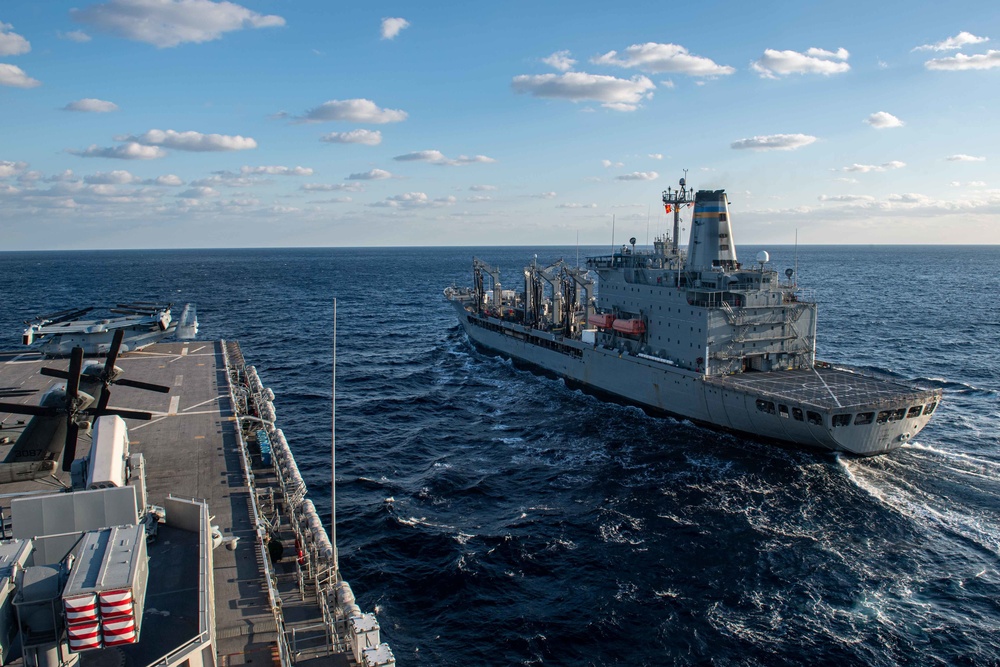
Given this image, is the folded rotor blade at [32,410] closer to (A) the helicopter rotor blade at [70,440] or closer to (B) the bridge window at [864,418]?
(A) the helicopter rotor blade at [70,440]

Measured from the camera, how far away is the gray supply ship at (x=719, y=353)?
3747cm

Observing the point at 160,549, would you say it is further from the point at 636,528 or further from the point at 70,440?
the point at 636,528

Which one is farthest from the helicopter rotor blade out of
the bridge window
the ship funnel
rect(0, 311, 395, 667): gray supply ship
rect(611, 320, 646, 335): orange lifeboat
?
the ship funnel

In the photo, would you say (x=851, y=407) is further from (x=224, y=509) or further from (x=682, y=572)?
(x=224, y=509)

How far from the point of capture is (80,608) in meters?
11.5

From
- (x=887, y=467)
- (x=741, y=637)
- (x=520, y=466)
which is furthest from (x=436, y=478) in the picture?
(x=887, y=467)

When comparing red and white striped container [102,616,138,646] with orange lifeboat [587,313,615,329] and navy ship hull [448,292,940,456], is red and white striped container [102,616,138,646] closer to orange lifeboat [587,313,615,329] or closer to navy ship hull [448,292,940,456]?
navy ship hull [448,292,940,456]

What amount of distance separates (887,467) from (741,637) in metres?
20.3

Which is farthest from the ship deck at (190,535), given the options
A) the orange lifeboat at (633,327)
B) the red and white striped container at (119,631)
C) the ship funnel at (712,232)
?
the ship funnel at (712,232)

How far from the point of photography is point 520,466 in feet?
126

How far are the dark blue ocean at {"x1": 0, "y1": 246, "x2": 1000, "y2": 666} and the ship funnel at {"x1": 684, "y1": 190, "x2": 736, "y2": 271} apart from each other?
1291cm

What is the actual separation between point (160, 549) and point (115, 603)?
7156 millimetres

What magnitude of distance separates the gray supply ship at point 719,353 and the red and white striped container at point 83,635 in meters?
35.2

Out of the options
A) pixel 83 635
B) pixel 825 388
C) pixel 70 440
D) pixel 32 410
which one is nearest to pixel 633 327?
pixel 825 388
